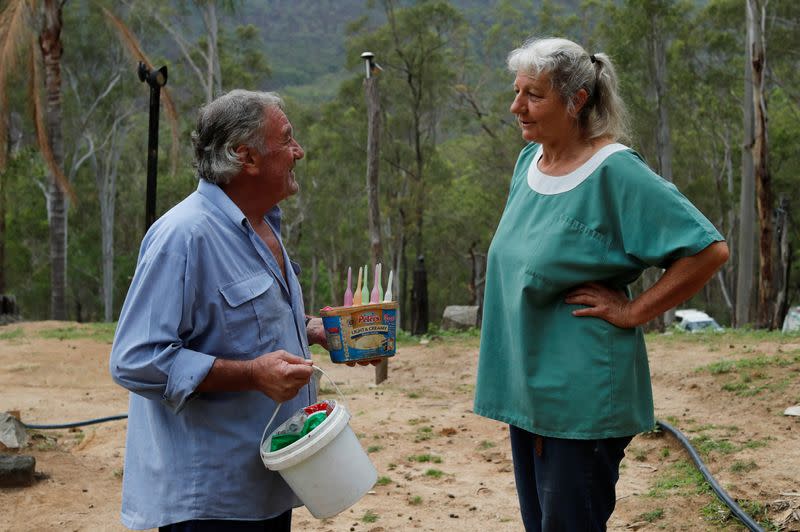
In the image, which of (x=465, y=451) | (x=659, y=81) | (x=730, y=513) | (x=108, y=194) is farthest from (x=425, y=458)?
(x=108, y=194)

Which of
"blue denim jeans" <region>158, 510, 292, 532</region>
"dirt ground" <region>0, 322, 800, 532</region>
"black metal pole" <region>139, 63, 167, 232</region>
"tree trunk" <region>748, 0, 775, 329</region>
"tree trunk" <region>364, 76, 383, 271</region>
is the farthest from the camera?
"tree trunk" <region>748, 0, 775, 329</region>

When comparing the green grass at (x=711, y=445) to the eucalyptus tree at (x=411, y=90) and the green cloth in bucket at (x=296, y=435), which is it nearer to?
the green cloth in bucket at (x=296, y=435)


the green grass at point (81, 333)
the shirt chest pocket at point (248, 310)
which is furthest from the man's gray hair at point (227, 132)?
the green grass at point (81, 333)

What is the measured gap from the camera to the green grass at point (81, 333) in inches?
471

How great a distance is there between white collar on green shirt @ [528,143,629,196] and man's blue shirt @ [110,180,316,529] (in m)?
0.68

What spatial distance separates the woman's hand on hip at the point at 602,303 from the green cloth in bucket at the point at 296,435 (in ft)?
2.08

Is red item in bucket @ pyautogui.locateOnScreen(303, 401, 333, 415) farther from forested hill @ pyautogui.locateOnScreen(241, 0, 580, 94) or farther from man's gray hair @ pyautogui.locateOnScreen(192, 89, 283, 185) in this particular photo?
forested hill @ pyautogui.locateOnScreen(241, 0, 580, 94)

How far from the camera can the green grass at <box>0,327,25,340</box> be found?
11641mm

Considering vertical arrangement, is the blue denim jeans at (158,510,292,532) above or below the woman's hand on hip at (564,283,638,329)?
below

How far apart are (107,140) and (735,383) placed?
26.1 m

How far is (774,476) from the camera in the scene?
428 centimetres

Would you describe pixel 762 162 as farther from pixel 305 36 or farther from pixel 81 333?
pixel 305 36

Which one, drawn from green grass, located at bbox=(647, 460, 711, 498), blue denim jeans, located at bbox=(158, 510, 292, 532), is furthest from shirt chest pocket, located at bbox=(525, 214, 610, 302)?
green grass, located at bbox=(647, 460, 711, 498)

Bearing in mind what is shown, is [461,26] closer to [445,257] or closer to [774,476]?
[445,257]
